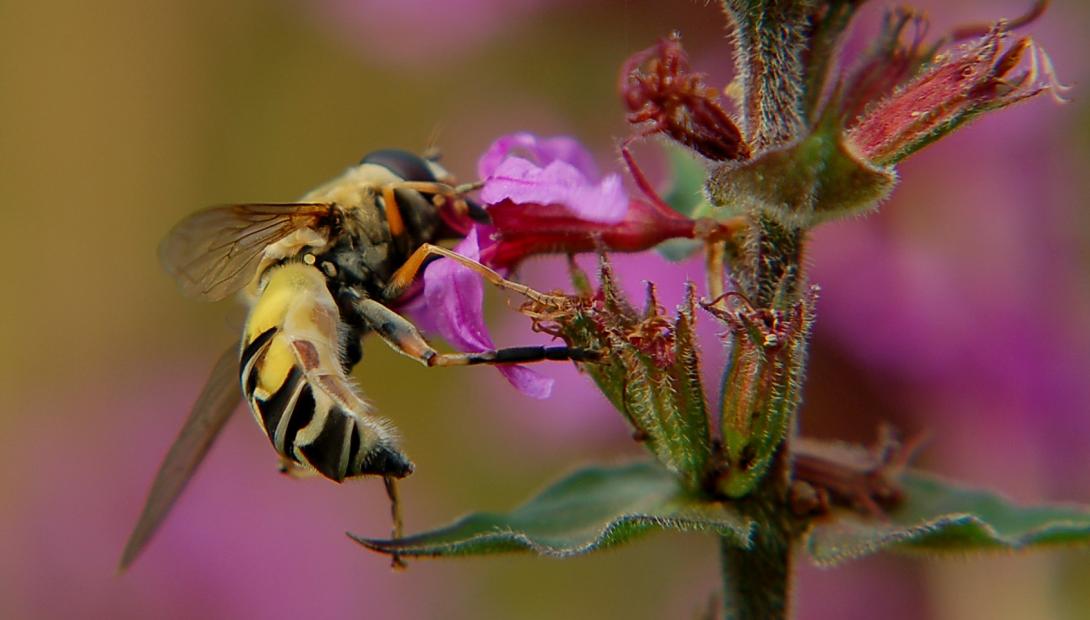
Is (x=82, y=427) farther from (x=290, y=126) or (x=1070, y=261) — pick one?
(x=1070, y=261)

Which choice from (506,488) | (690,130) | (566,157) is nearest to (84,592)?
(506,488)

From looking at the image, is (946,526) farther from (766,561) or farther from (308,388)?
(308,388)

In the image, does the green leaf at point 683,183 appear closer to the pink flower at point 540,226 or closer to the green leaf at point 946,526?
the pink flower at point 540,226

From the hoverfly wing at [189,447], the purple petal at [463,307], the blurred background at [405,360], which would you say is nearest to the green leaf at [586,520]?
the purple petal at [463,307]

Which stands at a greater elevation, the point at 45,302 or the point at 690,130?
the point at 690,130

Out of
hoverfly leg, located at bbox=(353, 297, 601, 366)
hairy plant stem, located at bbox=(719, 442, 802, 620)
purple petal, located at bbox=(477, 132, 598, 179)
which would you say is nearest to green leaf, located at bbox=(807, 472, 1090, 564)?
hairy plant stem, located at bbox=(719, 442, 802, 620)

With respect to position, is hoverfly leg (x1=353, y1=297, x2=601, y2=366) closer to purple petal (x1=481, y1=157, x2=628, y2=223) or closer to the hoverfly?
the hoverfly

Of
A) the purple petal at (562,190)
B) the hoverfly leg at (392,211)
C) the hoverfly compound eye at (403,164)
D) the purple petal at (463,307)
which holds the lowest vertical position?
the purple petal at (463,307)
